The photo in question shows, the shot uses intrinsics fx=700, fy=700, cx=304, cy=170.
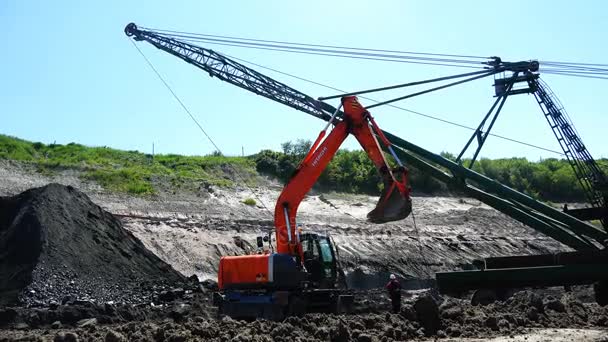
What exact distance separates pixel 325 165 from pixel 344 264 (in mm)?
13486

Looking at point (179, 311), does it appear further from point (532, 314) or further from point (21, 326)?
point (532, 314)

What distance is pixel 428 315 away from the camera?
15281mm

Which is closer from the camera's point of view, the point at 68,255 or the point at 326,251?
the point at 326,251

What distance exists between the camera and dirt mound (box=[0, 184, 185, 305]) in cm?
2005

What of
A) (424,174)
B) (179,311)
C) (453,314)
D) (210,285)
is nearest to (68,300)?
(179,311)

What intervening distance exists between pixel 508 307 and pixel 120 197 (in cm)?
2136

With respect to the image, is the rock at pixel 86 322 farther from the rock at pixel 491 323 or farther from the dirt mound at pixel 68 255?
the rock at pixel 491 323

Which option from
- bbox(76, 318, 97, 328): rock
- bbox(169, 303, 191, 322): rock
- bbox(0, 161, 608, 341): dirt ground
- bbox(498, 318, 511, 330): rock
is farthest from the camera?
bbox(169, 303, 191, 322): rock

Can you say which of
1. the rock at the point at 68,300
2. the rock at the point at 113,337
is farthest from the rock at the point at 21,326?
the rock at the point at 113,337

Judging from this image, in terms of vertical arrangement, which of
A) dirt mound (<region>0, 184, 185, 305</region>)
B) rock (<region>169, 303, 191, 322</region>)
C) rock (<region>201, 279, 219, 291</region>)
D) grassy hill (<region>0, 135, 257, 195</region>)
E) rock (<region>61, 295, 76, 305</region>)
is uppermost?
grassy hill (<region>0, 135, 257, 195</region>)

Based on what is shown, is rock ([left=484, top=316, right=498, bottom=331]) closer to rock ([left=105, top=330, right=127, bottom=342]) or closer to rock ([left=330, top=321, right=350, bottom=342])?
rock ([left=330, top=321, right=350, bottom=342])

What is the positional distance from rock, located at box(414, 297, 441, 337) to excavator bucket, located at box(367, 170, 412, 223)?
233 centimetres

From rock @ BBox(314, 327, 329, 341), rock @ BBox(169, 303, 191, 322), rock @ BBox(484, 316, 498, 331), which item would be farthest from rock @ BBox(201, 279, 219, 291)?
rock @ BBox(484, 316, 498, 331)

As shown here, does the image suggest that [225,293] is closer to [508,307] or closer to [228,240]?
[508,307]
